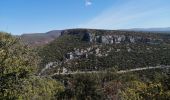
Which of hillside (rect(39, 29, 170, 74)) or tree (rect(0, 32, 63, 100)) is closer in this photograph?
tree (rect(0, 32, 63, 100))

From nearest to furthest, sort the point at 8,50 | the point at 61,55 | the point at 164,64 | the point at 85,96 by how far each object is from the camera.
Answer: the point at 8,50, the point at 85,96, the point at 164,64, the point at 61,55

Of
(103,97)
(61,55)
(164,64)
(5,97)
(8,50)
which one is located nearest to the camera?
(5,97)

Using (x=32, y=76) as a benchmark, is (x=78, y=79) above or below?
below

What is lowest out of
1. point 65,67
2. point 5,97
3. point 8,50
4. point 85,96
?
point 65,67

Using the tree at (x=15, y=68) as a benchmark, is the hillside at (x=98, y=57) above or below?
below

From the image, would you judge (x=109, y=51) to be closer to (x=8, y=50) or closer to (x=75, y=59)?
(x=75, y=59)

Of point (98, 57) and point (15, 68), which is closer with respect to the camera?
point (15, 68)

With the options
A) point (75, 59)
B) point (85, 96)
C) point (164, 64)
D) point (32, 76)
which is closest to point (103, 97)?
point (85, 96)

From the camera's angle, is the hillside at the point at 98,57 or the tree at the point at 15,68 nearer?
the tree at the point at 15,68

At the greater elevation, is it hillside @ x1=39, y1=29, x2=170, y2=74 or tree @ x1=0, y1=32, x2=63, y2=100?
tree @ x1=0, y1=32, x2=63, y2=100

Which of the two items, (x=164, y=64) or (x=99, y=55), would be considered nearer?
(x=164, y=64)

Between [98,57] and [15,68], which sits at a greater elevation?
[15,68]
